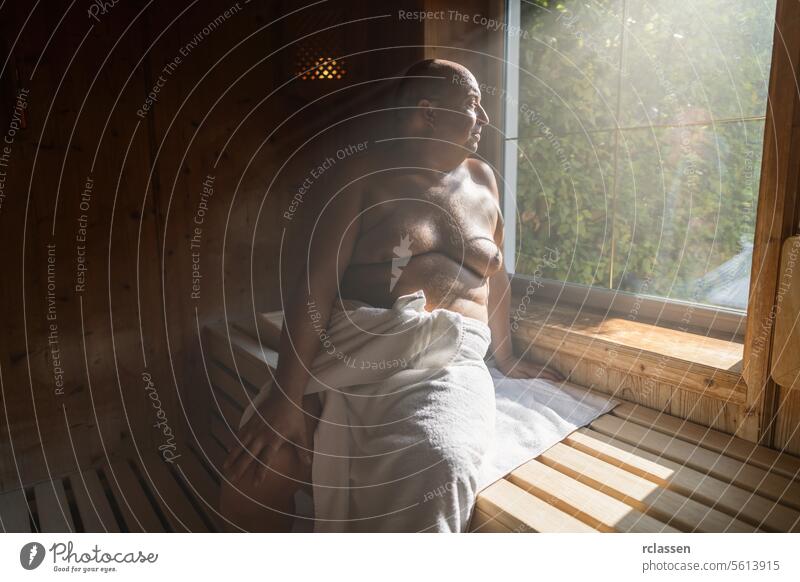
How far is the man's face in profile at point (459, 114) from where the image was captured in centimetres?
67

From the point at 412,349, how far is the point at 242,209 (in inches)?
20.0

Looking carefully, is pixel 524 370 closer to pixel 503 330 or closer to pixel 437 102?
pixel 503 330

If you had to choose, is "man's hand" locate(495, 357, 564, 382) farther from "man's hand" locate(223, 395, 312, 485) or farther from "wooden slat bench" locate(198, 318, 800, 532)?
"man's hand" locate(223, 395, 312, 485)

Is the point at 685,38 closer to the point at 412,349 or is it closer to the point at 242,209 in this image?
the point at 412,349

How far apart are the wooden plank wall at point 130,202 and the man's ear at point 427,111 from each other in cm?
24

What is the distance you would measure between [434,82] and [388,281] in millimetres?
268

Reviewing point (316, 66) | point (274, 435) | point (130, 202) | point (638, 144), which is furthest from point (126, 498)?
point (638, 144)

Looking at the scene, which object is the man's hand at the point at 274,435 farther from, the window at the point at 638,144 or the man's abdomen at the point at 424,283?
the window at the point at 638,144

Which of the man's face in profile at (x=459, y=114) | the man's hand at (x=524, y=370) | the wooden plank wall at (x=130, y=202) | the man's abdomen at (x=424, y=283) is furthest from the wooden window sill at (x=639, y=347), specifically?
the wooden plank wall at (x=130, y=202)

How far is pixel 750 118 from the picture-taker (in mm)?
824
